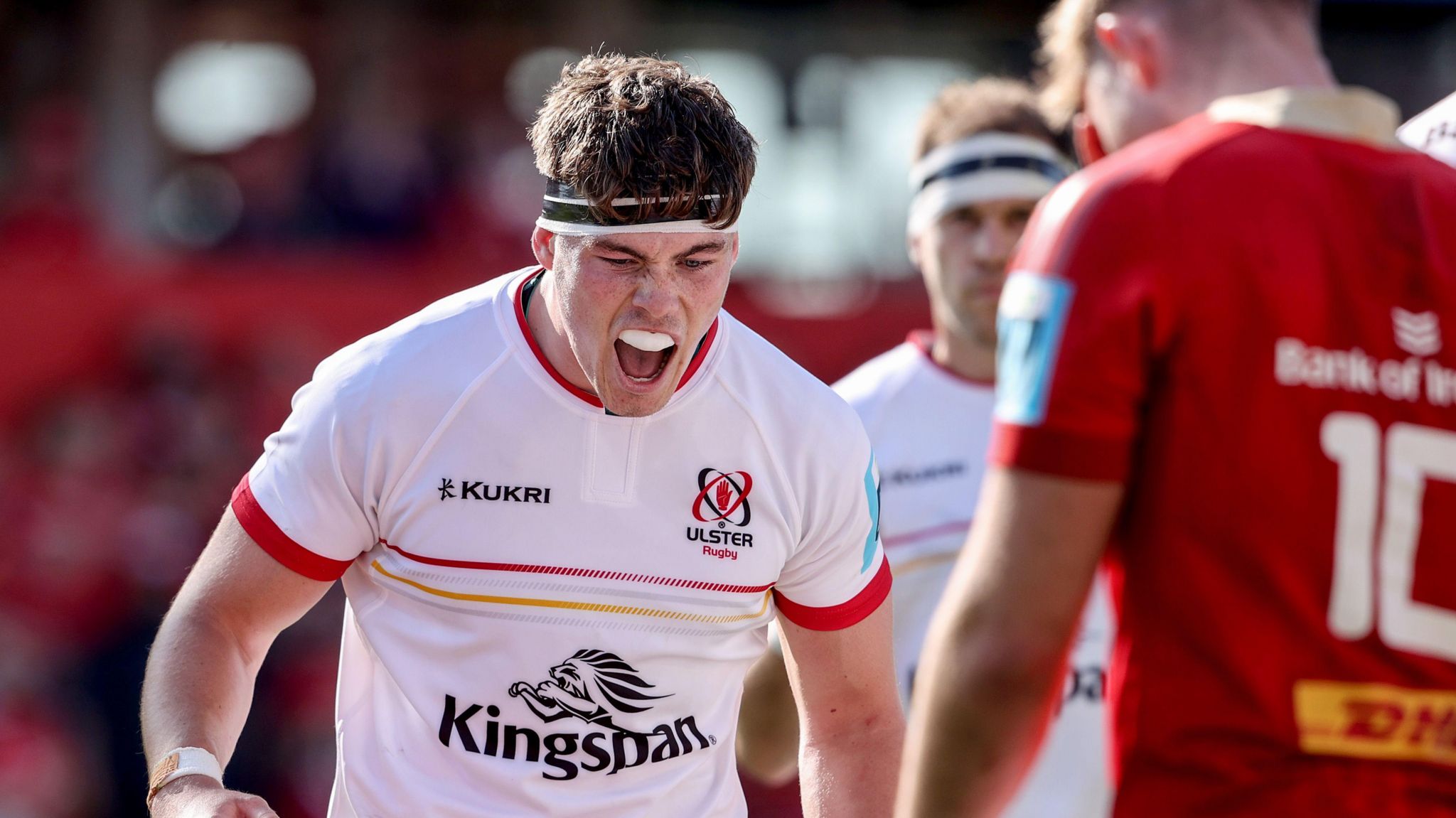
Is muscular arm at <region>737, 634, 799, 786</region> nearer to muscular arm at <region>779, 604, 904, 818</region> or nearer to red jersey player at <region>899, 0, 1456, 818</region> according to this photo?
muscular arm at <region>779, 604, 904, 818</region>

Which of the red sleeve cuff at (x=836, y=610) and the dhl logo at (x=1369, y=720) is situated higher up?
the dhl logo at (x=1369, y=720)

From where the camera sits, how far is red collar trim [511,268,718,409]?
319cm

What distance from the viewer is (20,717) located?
8727mm

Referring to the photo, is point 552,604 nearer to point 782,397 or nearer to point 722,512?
point 722,512

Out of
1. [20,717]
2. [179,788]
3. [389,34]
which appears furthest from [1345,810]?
[389,34]

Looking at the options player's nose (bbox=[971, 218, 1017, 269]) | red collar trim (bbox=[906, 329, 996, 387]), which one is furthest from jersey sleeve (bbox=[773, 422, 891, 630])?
player's nose (bbox=[971, 218, 1017, 269])

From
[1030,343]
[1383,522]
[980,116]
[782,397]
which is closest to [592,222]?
[782,397]

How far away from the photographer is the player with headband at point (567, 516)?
307 centimetres

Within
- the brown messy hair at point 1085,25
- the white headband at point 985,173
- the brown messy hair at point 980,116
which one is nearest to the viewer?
the brown messy hair at point 1085,25

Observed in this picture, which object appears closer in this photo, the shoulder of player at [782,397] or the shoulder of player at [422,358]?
the shoulder of player at [422,358]

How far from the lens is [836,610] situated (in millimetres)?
3277

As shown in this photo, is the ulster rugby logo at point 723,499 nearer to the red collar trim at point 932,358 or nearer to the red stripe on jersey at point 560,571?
the red stripe on jersey at point 560,571

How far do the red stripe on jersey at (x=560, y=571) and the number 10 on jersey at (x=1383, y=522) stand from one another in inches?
54.6

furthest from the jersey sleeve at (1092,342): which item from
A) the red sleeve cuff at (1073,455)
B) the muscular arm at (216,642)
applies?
the muscular arm at (216,642)
